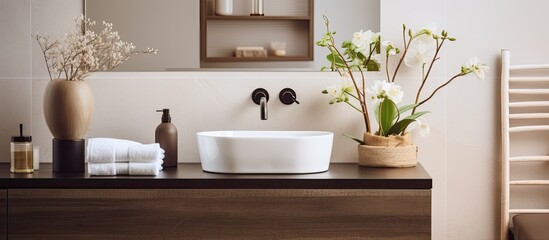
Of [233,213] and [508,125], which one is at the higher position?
[508,125]

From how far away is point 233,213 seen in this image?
2.17 m

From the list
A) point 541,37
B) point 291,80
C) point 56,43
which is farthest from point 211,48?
point 541,37

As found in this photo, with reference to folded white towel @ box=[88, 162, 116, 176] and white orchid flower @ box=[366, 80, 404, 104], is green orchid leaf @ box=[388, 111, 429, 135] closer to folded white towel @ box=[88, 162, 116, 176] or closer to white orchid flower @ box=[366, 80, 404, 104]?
white orchid flower @ box=[366, 80, 404, 104]

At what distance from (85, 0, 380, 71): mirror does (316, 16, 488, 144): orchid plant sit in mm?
53

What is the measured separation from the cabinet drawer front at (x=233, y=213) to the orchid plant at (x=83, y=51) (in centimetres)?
48

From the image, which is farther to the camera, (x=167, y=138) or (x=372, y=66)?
(x=372, y=66)

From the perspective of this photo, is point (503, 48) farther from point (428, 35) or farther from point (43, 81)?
point (43, 81)

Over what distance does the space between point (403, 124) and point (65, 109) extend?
1.14 metres

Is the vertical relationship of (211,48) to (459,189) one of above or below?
above

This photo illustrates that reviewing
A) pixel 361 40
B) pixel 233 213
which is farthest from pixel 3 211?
pixel 361 40

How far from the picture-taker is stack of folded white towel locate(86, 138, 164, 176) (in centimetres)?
225

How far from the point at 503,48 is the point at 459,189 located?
550 mm

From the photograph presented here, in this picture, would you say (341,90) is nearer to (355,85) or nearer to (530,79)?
(355,85)

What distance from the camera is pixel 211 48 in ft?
8.64
